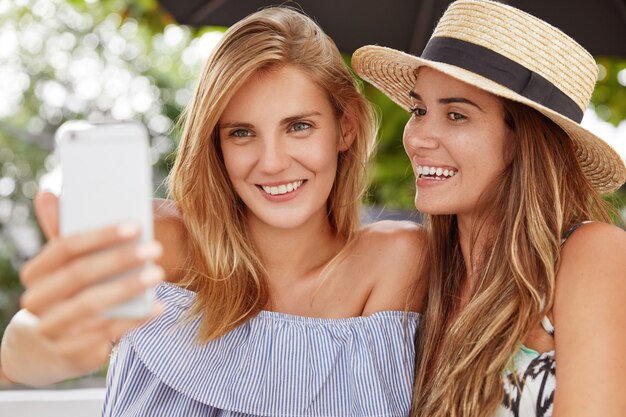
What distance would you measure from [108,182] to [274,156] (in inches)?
44.1

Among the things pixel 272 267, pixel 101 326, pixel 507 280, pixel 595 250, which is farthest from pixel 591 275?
pixel 101 326

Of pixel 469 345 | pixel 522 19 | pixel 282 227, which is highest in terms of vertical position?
pixel 522 19

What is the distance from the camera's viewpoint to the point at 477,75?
1.90 metres

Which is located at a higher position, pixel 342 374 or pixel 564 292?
pixel 564 292

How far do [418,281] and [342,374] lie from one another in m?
0.35

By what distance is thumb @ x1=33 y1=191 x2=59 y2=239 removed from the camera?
987 millimetres

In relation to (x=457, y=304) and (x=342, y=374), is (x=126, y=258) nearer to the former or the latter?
(x=342, y=374)

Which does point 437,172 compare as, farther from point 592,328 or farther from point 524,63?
point 592,328

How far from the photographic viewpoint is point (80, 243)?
3.01 ft

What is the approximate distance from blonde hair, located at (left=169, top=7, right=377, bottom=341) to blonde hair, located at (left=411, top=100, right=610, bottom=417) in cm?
48

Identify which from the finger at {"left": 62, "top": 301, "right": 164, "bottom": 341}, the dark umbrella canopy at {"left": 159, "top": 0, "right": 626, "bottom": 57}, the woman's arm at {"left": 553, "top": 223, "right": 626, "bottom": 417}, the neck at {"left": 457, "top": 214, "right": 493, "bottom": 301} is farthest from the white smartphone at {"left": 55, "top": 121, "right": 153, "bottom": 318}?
the dark umbrella canopy at {"left": 159, "top": 0, "right": 626, "bottom": 57}

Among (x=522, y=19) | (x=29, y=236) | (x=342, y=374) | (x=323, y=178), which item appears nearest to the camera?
(x=522, y=19)

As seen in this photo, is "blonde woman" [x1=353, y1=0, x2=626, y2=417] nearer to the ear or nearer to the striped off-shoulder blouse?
the striped off-shoulder blouse

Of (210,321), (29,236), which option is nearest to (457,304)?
(210,321)
